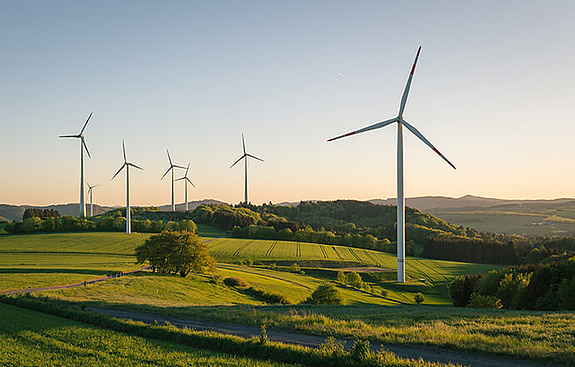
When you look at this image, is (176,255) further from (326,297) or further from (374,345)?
(374,345)

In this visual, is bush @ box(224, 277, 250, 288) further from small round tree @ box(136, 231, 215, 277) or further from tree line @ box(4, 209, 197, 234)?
tree line @ box(4, 209, 197, 234)

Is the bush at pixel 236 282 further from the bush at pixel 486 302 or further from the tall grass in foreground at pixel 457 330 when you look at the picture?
the tall grass in foreground at pixel 457 330

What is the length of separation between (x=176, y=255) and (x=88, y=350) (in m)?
56.5

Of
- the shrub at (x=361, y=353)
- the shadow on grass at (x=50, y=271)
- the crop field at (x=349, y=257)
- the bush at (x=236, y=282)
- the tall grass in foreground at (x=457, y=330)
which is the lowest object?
the crop field at (x=349, y=257)

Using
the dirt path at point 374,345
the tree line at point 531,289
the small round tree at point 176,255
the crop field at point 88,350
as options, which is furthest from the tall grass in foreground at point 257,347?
the small round tree at point 176,255

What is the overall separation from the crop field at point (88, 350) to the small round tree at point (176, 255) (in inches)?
1945

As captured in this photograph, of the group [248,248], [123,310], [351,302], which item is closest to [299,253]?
[248,248]

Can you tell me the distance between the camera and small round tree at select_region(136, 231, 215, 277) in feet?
243

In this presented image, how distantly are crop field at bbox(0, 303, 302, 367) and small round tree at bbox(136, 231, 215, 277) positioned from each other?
4939 centimetres

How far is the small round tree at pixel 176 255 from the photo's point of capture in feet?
243

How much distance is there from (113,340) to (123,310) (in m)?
12.8

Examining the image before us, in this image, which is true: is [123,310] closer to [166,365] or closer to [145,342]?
[145,342]

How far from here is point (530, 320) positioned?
81.4ft

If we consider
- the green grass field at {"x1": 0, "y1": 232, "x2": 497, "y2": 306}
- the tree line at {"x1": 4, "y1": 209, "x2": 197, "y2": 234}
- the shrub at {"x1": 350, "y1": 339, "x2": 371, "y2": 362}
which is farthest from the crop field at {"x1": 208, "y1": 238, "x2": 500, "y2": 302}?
the shrub at {"x1": 350, "y1": 339, "x2": 371, "y2": 362}
